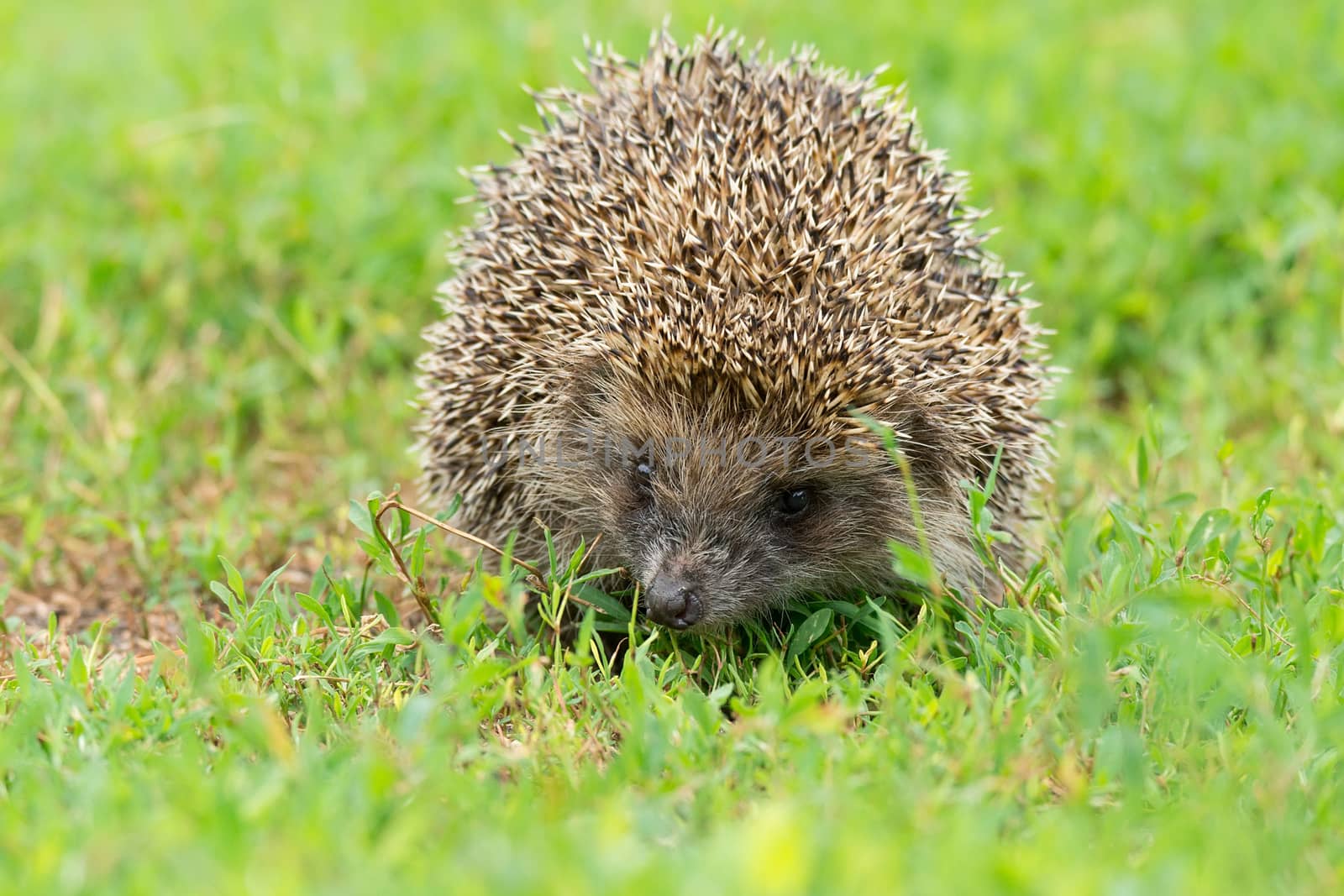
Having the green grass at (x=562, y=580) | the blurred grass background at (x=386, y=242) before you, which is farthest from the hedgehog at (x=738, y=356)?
the blurred grass background at (x=386, y=242)

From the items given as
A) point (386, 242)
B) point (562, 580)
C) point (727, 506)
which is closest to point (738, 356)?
point (727, 506)

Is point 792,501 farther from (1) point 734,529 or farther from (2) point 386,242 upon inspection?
(2) point 386,242

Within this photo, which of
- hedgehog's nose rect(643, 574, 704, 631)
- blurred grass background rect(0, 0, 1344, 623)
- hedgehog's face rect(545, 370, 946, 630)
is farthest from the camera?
blurred grass background rect(0, 0, 1344, 623)

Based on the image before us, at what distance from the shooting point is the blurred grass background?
4.64 m

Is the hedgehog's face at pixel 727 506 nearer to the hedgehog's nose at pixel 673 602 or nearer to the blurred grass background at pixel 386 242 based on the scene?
the hedgehog's nose at pixel 673 602

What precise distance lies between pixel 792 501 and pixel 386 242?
2.47 metres

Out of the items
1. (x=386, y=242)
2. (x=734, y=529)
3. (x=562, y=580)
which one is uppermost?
(x=386, y=242)

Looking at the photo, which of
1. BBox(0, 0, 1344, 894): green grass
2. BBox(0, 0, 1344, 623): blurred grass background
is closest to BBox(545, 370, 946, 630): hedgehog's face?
BBox(0, 0, 1344, 894): green grass

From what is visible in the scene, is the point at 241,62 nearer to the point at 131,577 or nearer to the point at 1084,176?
the point at 131,577

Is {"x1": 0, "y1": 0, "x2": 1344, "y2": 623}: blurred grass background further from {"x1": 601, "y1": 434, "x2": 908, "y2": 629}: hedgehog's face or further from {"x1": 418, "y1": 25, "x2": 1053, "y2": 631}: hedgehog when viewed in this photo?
{"x1": 601, "y1": 434, "x2": 908, "y2": 629}: hedgehog's face

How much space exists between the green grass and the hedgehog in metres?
0.25

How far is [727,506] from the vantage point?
3.43 meters

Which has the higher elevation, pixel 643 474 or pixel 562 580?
pixel 643 474

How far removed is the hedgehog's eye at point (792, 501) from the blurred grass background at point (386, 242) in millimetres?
1088
